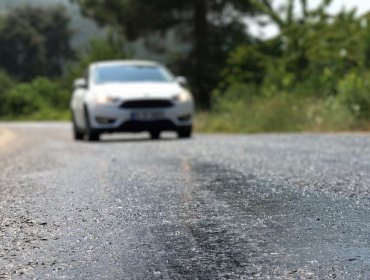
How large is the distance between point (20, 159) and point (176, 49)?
26920 mm

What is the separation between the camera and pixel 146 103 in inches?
558

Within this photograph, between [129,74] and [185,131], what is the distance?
161 centimetres

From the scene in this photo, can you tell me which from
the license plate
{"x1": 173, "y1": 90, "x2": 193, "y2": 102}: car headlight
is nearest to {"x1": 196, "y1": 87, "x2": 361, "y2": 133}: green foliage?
{"x1": 173, "y1": 90, "x2": 193, "y2": 102}: car headlight

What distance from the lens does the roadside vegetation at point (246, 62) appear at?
17.8 m

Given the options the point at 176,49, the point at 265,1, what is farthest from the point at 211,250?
the point at 176,49

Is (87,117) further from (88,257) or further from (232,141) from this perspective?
(88,257)

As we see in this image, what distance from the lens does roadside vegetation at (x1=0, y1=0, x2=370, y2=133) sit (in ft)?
58.4

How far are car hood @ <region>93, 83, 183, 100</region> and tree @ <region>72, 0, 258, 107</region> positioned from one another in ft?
62.4

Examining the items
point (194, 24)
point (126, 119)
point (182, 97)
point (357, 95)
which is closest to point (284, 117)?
point (357, 95)

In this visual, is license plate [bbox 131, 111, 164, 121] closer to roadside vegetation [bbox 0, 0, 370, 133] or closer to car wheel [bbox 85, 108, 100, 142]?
car wheel [bbox 85, 108, 100, 142]

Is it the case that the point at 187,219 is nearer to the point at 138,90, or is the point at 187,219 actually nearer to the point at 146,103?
the point at 146,103

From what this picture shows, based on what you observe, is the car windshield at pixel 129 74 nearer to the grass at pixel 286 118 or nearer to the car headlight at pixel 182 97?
the car headlight at pixel 182 97

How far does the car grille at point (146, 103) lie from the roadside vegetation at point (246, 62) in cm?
387

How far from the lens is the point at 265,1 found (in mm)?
29641
